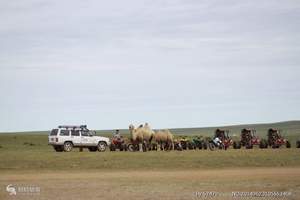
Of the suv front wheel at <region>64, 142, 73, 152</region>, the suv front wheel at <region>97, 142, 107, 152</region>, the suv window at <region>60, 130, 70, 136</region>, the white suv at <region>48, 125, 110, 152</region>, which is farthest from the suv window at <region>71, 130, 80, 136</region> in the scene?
the suv front wheel at <region>97, 142, 107, 152</region>

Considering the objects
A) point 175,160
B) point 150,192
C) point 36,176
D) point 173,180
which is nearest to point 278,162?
point 175,160

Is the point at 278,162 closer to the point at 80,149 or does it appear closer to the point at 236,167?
the point at 236,167

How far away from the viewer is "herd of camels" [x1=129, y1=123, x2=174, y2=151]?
50.0 m

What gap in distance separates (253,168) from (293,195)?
1443 centimetres

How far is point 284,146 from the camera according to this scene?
5684 cm

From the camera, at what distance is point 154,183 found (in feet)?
88.3

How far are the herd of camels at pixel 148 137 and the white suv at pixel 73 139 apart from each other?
268 centimetres

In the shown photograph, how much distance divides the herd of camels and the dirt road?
15.3m

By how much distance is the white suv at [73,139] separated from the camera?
155ft

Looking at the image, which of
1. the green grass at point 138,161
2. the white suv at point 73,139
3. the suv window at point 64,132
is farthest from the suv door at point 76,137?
the green grass at point 138,161

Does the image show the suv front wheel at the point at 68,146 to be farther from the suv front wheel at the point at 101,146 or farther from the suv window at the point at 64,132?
the suv front wheel at the point at 101,146

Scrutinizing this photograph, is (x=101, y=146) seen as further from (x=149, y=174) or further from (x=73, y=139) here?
(x=149, y=174)

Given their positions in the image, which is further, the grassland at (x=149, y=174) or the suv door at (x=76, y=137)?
the suv door at (x=76, y=137)

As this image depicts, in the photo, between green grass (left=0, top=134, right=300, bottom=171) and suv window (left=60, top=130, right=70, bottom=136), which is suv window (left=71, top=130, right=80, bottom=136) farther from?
green grass (left=0, top=134, right=300, bottom=171)
